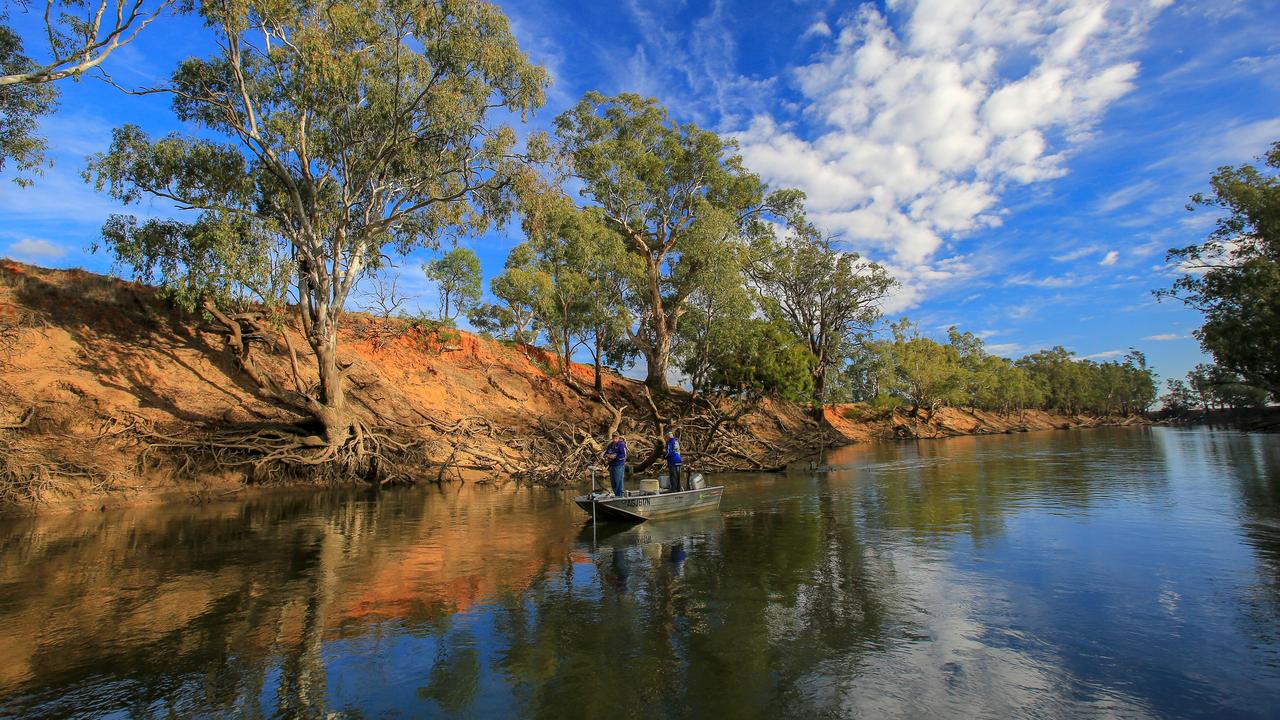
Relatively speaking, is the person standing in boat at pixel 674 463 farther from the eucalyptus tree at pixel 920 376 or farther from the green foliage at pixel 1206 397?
the green foliage at pixel 1206 397

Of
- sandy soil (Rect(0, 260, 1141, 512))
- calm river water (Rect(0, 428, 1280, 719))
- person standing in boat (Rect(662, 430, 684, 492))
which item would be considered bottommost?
calm river water (Rect(0, 428, 1280, 719))

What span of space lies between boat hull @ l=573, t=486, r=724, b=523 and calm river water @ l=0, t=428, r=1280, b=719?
1.21 ft

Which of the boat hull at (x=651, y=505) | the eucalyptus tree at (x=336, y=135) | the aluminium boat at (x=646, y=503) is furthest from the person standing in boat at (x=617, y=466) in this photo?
the eucalyptus tree at (x=336, y=135)

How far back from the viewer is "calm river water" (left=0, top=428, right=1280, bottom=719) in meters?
5.36

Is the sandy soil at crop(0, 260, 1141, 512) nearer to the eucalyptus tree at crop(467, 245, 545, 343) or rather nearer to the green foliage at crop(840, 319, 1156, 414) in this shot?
the eucalyptus tree at crop(467, 245, 545, 343)

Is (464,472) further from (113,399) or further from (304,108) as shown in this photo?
(304,108)

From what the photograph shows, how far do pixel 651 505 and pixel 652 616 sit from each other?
278 inches

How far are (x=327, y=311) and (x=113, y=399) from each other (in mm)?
7210

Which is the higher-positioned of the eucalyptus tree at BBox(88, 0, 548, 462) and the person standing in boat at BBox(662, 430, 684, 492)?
the eucalyptus tree at BBox(88, 0, 548, 462)

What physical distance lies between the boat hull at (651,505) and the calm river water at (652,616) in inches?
14.5

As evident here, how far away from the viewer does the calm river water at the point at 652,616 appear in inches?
211

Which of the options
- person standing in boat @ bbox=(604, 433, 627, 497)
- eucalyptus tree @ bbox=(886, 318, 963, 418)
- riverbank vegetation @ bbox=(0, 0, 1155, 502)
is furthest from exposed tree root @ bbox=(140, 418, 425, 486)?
eucalyptus tree @ bbox=(886, 318, 963, 418)

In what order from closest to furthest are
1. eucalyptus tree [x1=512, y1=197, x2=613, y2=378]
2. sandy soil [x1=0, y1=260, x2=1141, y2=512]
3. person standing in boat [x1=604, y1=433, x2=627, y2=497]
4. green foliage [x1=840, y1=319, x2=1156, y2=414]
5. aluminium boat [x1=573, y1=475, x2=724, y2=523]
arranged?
aluminium boat [x1=573, y1=475, x2=724, y2=523], person standing in boat [x1=604, y1=433, x2=627, y2=497], sandy soil [x1=0, y1=260, x2=1141, y2=512], eucalyptus tree [x1=512, y1=197, x2=613, y2=378], green foliage [x1=840, y1=319, x2=1156, y2=414]

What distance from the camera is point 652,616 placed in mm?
7574
